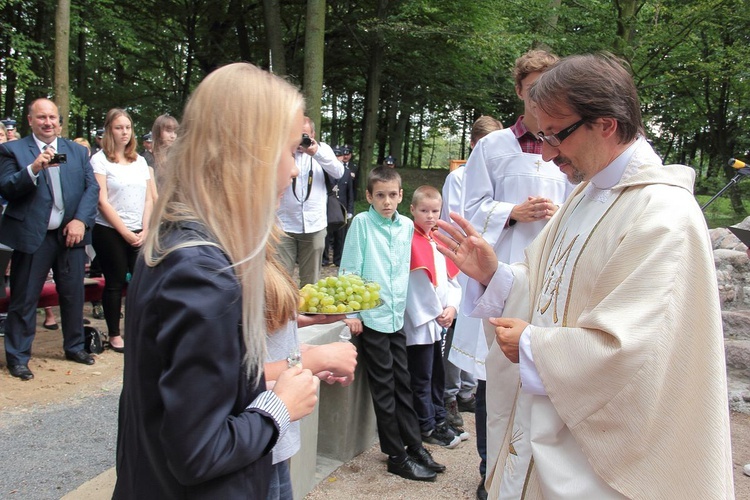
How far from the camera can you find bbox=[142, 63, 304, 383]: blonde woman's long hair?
1399 millimetres

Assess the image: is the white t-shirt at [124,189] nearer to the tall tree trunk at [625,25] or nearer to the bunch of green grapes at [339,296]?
the bunch of green grapes at [339,296]

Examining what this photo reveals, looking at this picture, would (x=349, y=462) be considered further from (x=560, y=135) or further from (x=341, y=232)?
(x=341, y=232)

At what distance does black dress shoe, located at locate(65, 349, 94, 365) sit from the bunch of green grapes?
3334 mm

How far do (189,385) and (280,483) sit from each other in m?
0.74

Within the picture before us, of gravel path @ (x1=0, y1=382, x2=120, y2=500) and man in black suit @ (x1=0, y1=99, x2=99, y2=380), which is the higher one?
man in black suit @ (x1=0, y1=99, x2=99, y2=380)

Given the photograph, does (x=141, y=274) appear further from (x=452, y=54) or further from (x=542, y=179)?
(x=452, y=54)

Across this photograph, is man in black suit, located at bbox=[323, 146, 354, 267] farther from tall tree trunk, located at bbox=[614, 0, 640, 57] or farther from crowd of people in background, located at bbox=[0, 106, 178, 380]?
tall tree trunk, located at bbox=[614, 0, 640, 57]

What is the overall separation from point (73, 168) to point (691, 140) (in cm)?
3148

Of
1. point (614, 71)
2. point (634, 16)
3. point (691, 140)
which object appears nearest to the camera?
point (614, 71)

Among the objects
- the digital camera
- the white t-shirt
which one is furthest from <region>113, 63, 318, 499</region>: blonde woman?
the white t-shirt

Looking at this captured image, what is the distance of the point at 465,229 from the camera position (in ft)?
7.57

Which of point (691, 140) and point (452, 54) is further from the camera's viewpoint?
point (691, 140)

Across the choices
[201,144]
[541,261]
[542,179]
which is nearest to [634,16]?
[542,179]

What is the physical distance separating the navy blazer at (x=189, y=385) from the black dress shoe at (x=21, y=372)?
4261 millimetres
